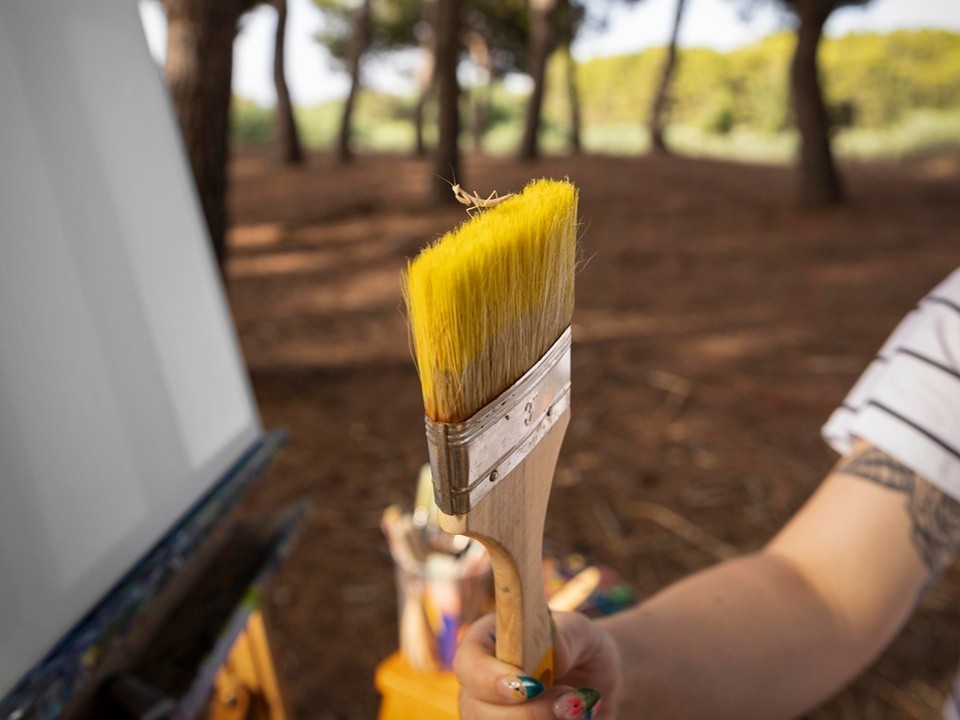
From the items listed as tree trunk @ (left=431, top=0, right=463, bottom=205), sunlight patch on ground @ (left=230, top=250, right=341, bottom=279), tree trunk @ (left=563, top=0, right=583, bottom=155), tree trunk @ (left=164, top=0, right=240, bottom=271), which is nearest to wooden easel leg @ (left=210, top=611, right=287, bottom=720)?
tree trunk @ (left=164, top=0, right=240, bottom=271)

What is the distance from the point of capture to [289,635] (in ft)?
6.82

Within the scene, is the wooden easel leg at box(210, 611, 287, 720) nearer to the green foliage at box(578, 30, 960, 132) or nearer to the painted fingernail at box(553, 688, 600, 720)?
the painted fingernail at box(553, 688, 600, 720)

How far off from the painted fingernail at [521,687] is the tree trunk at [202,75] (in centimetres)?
256

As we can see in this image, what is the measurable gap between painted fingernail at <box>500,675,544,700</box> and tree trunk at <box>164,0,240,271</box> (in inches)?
101

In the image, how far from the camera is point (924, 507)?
1025mm

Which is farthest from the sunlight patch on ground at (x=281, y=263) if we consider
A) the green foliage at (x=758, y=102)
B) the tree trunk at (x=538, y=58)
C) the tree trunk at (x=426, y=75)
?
the tree trunk at (x=426, y=75)

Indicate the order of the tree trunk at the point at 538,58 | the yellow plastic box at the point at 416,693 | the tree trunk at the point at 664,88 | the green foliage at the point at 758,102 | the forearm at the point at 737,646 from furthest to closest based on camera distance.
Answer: the green foliage at the point at 758,102 → the tree trunk at the point at 664,88 → the tree trunk at the point at 538,58 → the yellow plastic box at the point at 416,693 → the forearm at the point at 737,646

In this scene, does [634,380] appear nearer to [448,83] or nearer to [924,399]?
[924,399]

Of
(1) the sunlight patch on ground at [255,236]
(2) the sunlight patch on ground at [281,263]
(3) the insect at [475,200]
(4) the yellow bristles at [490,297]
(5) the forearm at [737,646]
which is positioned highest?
(3) the insect at [475,200]

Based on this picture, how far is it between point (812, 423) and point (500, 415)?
118 inches

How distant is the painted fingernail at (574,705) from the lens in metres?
0.63

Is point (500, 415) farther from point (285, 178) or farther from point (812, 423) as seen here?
point (285, 178)

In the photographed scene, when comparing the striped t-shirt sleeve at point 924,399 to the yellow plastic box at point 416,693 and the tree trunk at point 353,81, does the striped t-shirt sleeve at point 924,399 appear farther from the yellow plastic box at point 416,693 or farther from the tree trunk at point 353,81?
the tree trunk at point 353,81

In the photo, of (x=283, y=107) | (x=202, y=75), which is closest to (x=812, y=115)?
(x=202, y=75)
